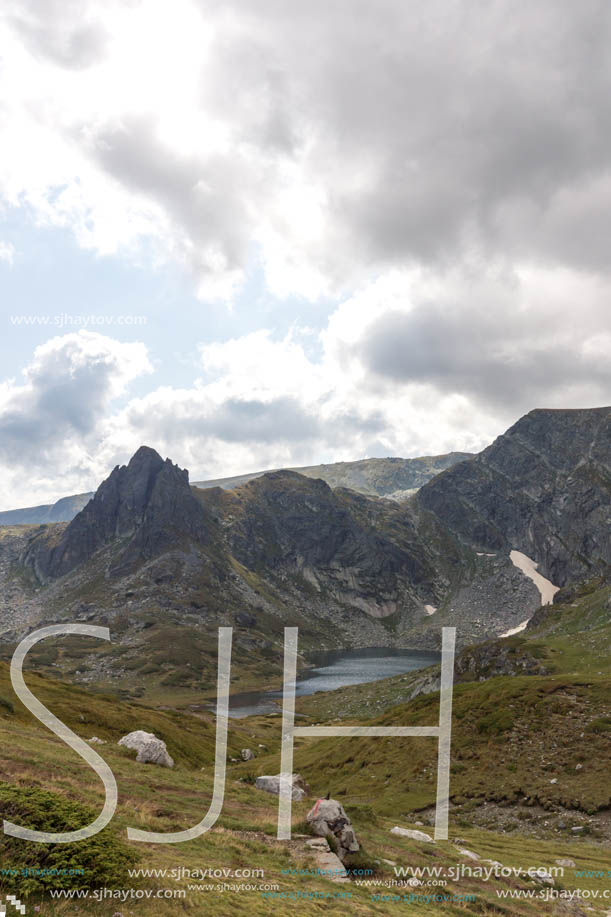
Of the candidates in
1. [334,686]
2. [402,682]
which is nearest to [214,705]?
[334,686]

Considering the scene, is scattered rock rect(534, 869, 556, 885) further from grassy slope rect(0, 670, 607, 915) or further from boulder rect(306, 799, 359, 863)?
boulder rect(306, 799, 359, 863)

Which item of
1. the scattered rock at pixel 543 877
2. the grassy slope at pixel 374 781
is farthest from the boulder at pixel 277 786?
the scattered rock at pixel 543 877

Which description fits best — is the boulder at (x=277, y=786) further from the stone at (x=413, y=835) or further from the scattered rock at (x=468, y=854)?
the scattered rock at (x=468, y=854)

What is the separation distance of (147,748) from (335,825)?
2138 cm

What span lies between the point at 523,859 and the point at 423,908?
47.0 feet

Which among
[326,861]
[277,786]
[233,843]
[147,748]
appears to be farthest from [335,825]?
[147,748]

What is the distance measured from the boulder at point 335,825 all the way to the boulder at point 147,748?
62.5 feet

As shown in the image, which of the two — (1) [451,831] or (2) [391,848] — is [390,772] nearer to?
(1) [451,831]

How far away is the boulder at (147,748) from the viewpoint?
131 feet

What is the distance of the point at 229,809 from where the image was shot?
29.6m

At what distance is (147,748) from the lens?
4047cm

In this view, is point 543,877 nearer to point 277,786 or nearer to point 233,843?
point 233,843

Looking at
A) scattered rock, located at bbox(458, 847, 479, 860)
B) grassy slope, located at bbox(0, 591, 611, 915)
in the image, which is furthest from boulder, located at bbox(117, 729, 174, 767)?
scattered rock, located at bbox(458, 847, 479, 860)

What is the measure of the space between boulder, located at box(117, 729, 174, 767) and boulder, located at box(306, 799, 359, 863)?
19050mm
